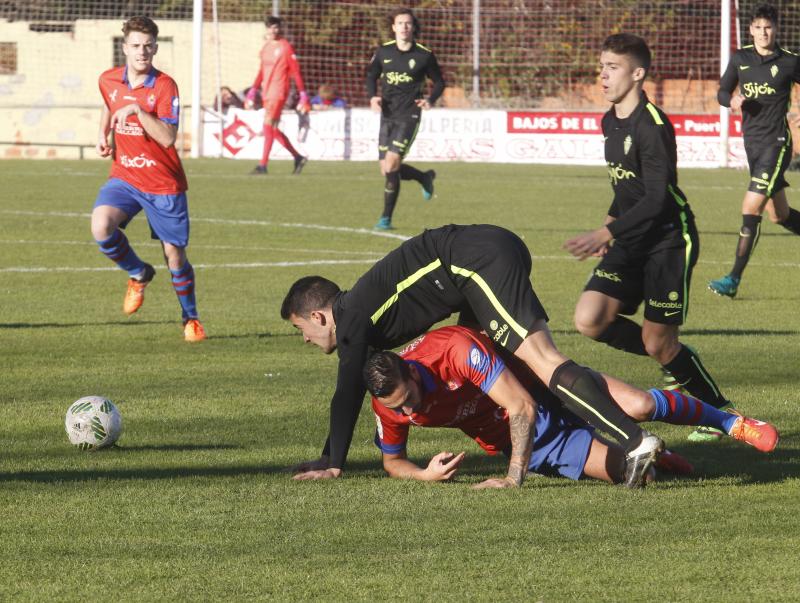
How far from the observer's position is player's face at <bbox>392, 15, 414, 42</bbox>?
60.2 feet

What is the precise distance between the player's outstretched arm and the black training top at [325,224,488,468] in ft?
0.66

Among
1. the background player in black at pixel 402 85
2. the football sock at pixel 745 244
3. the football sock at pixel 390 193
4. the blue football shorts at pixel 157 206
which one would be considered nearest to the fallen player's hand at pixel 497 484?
the blue football shorts at pixel 157 206

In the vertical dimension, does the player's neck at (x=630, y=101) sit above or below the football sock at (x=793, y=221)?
above

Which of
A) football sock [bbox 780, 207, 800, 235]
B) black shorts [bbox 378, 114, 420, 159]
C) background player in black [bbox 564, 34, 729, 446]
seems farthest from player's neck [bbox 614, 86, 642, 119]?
black shorts [bbox 378, 114, 420, 159]

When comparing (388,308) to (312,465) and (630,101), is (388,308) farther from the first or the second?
(630,101)

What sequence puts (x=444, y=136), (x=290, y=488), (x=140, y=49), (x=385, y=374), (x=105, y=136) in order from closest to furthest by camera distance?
(x=385, y=374) → (x=290, y=488) → (x=140, y=49) → (x=105, y=136) → (x=444, y=136)

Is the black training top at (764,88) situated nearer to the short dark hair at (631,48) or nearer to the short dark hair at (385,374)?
the short dark hair at (631,48)

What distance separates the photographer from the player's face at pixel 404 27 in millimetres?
18344

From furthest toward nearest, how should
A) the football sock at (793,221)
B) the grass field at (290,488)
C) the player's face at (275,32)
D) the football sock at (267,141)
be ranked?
the player's face at (275,32) → the football sock at (267,141) → the football sock at (793,221) → the grass field at (290,488)

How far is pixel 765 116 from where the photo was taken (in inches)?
515

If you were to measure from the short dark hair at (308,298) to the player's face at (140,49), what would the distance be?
410 centimetres

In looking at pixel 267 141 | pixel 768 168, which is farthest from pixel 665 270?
pixel 267 141

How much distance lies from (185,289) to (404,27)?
9003 mm

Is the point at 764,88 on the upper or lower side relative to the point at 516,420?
upper
